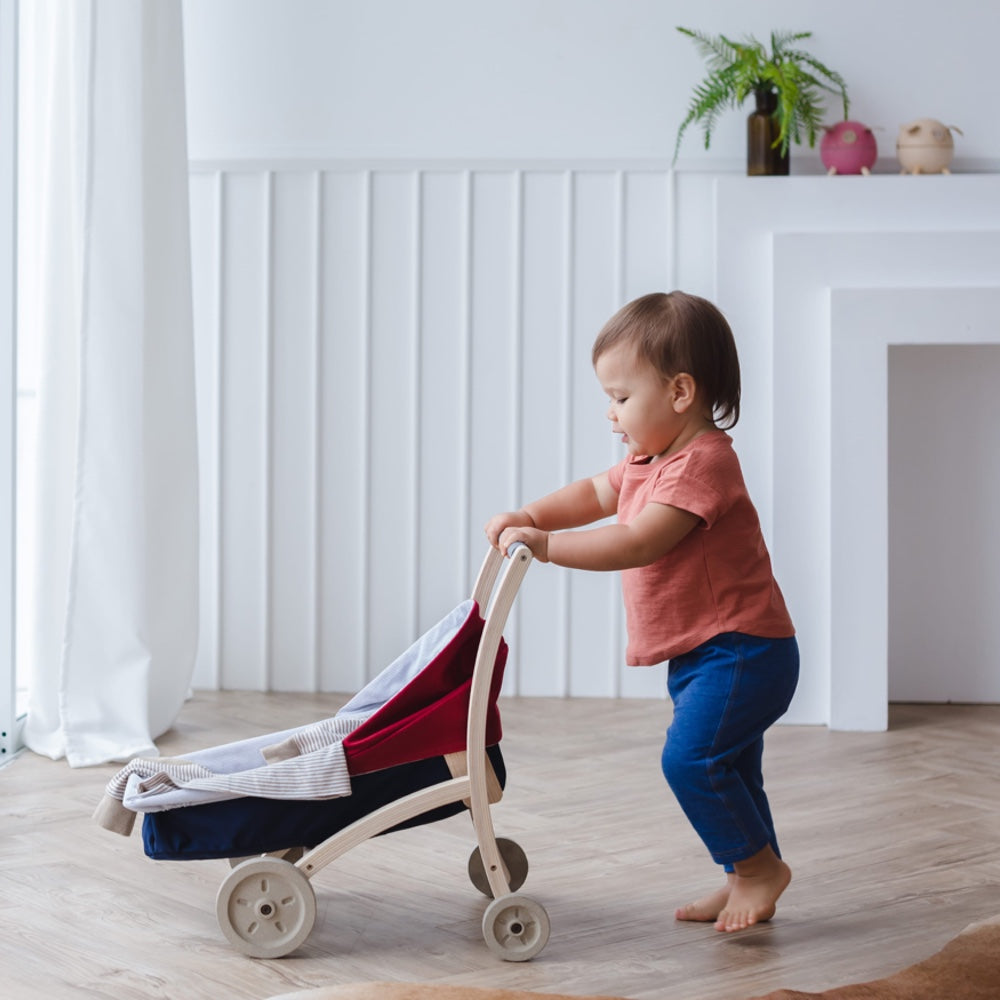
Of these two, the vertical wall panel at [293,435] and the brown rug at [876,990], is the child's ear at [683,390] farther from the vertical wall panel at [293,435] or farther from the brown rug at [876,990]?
the vertical wall panel at [293,435]

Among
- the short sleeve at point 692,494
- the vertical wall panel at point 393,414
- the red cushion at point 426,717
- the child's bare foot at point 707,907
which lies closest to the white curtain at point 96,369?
the vertical wall panel at point 393,414

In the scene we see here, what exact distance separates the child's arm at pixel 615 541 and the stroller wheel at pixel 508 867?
0.46m

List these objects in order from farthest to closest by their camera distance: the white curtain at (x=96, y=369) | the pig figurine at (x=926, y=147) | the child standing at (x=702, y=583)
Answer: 1. the pig figurine at (x=926, y=147)
2. the white curtain at (x=96, y=369)
3. the child standing at (x=702, y=583)

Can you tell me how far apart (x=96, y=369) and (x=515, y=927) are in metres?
1.51

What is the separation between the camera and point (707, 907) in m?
1.74

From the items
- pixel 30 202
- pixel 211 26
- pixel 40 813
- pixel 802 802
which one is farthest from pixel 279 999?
pixel 211 26

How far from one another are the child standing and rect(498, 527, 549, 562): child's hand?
0.03 m

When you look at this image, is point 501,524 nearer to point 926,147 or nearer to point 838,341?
point 838,341

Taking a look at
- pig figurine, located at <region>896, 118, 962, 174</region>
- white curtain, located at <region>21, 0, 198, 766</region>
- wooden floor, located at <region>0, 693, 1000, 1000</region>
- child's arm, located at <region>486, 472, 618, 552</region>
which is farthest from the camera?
pig figurine, located at <region>896, 118, 962, 174</region>

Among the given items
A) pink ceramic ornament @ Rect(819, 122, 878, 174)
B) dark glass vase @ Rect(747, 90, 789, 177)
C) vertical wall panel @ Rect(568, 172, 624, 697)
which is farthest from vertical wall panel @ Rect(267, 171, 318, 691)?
pink ceramic ornament @ Rect(819, 122, 878, 174)

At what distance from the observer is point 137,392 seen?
8.72 feet

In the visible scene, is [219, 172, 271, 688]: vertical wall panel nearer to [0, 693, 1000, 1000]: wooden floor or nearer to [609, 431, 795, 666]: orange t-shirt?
[0, 693, 1000, 1000]: wooden floor

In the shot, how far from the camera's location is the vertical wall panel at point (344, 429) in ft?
10.8

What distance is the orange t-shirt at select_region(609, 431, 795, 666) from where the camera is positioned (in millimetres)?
1675
